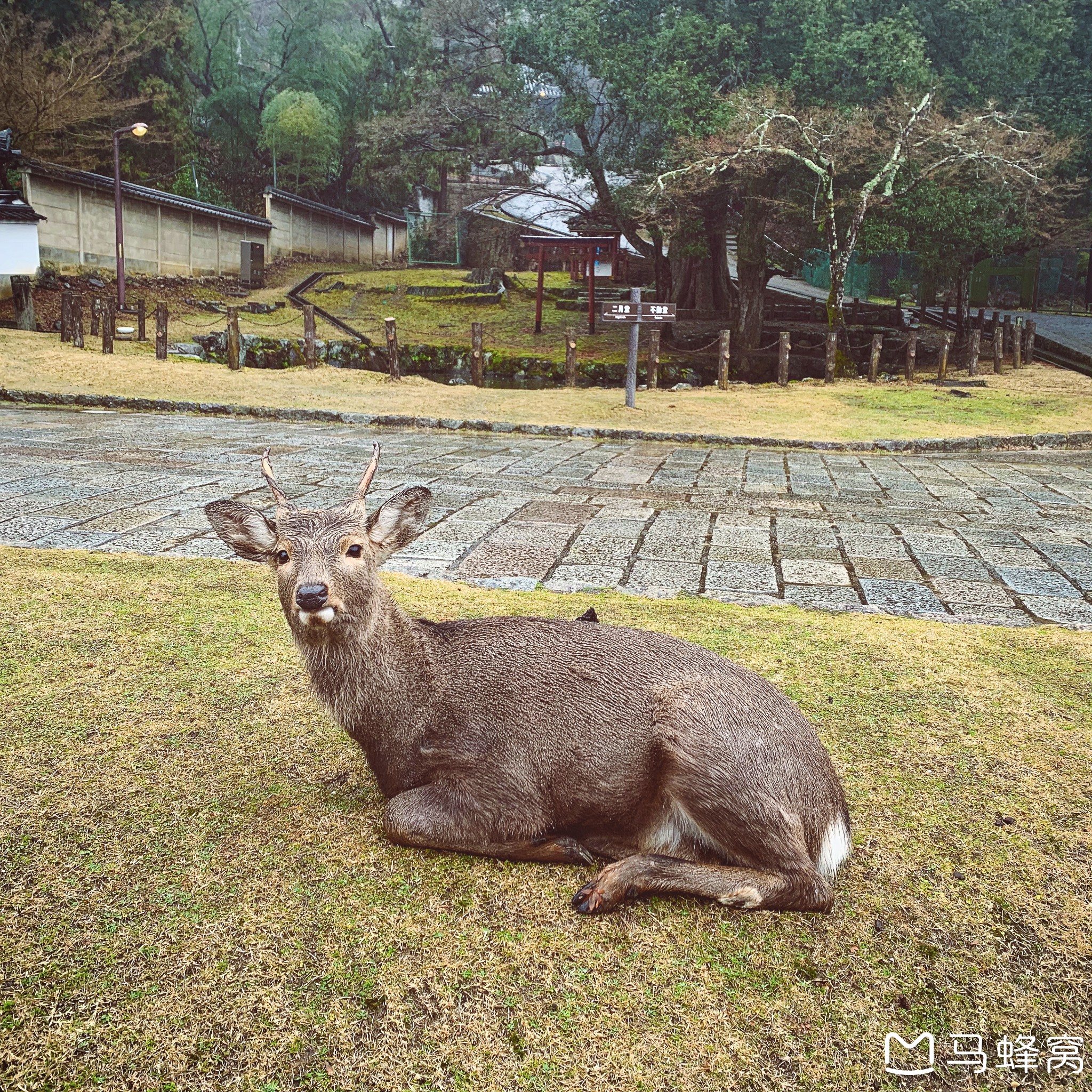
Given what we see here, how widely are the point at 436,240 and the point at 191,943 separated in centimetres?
3685

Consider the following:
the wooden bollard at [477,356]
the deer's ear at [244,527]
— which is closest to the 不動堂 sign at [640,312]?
A: the wooden bollard at [477,356]

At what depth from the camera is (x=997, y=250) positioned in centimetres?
2133

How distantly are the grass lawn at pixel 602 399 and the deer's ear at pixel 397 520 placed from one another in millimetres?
9479

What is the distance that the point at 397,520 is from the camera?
8.31 ft

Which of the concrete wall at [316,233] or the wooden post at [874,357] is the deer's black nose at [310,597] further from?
the concrete wall at [316,233]

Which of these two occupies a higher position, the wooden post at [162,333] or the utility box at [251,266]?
the utility box at [251,266]

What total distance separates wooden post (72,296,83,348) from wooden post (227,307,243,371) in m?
Answer: 2.86

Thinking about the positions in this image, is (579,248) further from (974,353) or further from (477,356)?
(974,353)

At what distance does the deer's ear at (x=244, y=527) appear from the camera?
244cm

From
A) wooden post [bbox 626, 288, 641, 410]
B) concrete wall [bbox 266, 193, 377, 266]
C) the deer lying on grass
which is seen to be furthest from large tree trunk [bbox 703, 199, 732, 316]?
the deer lying on grass

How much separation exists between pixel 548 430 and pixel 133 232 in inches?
675

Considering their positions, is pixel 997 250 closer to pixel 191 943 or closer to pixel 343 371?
pixel 343 371

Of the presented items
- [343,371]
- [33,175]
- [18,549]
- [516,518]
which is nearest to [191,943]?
[18,549]

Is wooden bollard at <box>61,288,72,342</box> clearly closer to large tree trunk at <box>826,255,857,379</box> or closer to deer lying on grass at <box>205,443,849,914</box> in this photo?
large tree trunk at <box>826,255,857,379</box>
